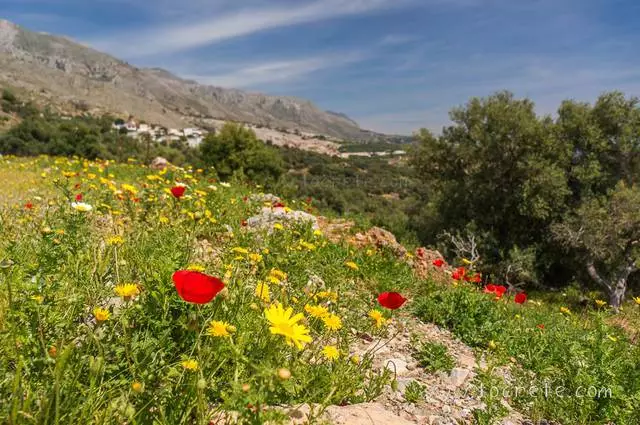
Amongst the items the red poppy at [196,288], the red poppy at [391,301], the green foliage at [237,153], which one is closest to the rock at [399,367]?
the red poppy at [391,301]

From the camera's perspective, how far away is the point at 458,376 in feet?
10.3

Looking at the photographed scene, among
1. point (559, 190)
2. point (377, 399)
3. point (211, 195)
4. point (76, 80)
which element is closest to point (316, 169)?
point (559, 190)

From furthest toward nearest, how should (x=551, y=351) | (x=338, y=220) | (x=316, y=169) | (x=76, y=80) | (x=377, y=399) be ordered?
1. (x=76, y=80)
2. (x=316, y=169)
3. (x=338, y=220)
4. (x=551, y=351)
5. (x=377, y=399)

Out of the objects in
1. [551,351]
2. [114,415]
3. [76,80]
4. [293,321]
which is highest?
[76,80]

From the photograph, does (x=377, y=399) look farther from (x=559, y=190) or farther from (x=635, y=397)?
(x=559, y=190)

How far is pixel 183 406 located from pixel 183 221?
235 cm

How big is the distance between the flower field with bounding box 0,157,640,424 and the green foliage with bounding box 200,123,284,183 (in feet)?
60.3

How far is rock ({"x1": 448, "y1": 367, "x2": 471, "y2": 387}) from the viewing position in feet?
10.1

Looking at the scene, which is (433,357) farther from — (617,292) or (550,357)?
(617,292)

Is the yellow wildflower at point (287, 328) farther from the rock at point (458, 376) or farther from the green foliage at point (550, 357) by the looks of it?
the rock at point (458, 376)

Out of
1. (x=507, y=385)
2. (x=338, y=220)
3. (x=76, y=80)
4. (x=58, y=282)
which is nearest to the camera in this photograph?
(x=58, y=282)

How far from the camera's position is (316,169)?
A: 64250 millimetres

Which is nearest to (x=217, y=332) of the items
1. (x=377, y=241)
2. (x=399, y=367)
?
(x=399, y=367)

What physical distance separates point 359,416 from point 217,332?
2.98 ft
